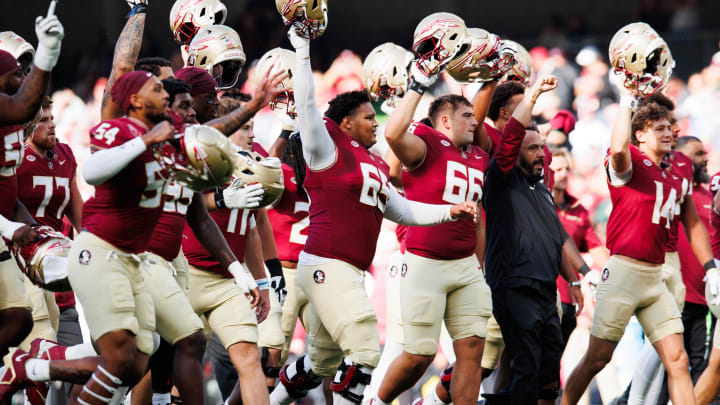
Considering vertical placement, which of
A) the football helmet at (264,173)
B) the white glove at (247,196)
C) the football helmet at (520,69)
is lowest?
the football helmet at (520,69)

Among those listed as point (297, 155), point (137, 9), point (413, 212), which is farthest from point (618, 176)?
point (137, 9)

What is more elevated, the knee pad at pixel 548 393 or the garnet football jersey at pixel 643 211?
the garnet football jersey at pixel 643 211

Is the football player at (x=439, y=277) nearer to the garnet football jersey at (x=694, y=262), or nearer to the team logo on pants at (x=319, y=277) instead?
the team logo on pants at (x=319, y=277)

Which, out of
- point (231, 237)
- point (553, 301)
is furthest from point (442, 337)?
point (231, 237)

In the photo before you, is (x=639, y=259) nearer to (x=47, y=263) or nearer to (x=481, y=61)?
(x=481, y=61)

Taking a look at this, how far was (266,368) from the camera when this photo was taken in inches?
309

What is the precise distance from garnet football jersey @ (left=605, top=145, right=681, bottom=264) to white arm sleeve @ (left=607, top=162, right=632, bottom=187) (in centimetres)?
3

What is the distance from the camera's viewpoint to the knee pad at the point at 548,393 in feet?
A: 25.5

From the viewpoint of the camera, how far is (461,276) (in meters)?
7.17

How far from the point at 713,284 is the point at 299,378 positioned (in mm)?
3106

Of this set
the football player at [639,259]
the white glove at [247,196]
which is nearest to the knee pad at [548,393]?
the football player at [639,259]

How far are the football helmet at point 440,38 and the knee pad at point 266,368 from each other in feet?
7.61

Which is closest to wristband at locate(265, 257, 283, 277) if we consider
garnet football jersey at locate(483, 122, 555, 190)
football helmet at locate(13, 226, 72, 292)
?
garnet football jersey at locate(483, 122, 555, 190)

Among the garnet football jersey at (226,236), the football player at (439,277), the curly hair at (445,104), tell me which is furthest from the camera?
the curly hair at (445,104)
